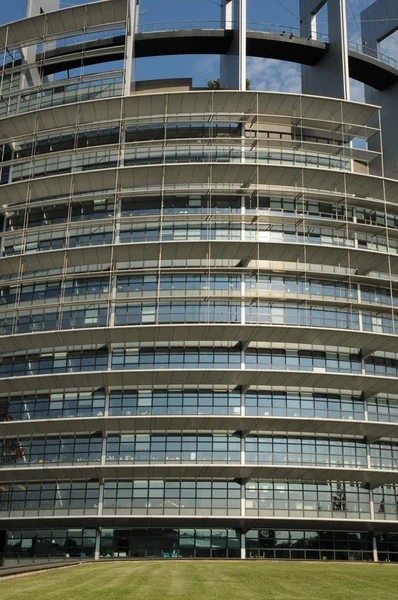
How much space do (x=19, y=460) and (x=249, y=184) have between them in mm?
23728

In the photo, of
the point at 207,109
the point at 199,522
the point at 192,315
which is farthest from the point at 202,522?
the point at 207,109

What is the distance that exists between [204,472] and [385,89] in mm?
34687

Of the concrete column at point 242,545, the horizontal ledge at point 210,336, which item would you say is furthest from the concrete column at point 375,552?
the horizontal ledge at point 210,336

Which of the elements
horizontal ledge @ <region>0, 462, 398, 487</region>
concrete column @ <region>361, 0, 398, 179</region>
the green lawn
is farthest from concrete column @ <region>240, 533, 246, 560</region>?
concrete column @ <region>361, 0, 398, 179</region>

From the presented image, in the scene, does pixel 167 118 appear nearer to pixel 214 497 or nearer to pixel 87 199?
pixel 87 199

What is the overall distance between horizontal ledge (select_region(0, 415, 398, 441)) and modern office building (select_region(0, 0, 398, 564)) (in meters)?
0.18

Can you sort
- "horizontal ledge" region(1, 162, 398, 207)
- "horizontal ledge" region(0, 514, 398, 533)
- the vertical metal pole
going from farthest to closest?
the vertical metal pole < "horizontal ledge" region(1, 162, 398, 207) < "horizontal ledge" region(0, 514, 398, 533)

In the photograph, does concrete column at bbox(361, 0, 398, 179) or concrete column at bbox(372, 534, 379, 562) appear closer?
concrete column at bbox(372, 534, 379, 562)

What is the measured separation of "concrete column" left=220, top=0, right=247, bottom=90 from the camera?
48719mm

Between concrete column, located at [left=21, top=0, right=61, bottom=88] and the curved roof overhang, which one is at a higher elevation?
concrete column, located at [left=21, top=0, right=61, bottom=88]

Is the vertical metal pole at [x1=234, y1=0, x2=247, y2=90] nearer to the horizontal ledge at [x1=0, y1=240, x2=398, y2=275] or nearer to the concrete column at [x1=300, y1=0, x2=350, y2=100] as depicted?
the concrete column at [x1=300, y1=0, x2=350, y2=100]

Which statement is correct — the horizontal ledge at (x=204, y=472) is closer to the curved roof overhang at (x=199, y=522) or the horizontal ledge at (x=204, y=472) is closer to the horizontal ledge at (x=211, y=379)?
the curved roof overhang at (x=199, y=522)

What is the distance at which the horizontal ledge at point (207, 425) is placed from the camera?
133 feet

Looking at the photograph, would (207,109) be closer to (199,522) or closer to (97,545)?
(199,522)
